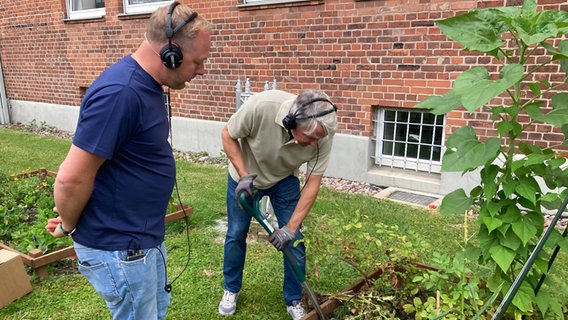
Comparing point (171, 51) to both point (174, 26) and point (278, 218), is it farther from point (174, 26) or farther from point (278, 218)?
point (278, 218)

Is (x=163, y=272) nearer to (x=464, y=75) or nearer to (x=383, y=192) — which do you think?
(x=464, y=75)

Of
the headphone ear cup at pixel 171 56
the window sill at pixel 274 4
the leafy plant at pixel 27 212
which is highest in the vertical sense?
the window sill at pixel 274 4

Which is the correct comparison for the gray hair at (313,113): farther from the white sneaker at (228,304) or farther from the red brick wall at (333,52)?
the red brick wall at (333,52)

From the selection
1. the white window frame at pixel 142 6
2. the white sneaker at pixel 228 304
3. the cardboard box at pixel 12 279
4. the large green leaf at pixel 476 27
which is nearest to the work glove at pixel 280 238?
the white sneaker at pixel 228 304

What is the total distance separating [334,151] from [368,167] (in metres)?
0.55

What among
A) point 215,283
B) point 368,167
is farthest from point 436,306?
point 368,167

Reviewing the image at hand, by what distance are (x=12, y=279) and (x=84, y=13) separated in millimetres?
7551

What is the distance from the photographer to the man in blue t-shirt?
162cm

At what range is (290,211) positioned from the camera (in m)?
3.04

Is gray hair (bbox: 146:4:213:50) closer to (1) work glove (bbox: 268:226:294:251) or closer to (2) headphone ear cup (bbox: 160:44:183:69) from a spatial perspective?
(2) headphone ear cup (bbox: 160:44:183:69)

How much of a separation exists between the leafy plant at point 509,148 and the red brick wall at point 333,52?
3.21 m

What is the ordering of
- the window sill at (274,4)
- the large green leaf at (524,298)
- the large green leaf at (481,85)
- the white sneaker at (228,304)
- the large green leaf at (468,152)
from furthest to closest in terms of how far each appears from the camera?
the window sill at (274,4) → the white sneaker at (228,304) → the large green leaf at (524,298) → the large green leaf at (468,152) → the large green leaf at (481,85)

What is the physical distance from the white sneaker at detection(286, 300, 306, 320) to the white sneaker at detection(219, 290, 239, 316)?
414 mm

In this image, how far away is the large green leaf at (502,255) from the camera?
74.4 inches
